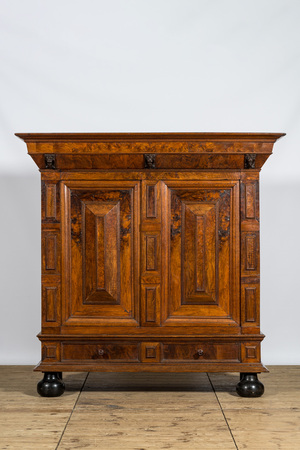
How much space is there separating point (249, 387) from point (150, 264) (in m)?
0.95

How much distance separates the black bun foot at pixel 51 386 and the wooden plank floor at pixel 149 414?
0.16 ft

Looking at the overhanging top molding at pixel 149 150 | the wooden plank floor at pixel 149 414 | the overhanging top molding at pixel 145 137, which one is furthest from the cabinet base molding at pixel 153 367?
the overhanging top molding at pixel 145 137

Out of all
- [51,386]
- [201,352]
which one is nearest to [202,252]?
[201,352]

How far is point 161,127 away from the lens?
195 inches

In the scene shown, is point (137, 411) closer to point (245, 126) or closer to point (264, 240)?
point (264, 240)

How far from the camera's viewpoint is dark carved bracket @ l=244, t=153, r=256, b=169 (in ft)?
12.4

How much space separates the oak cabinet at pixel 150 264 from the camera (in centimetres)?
382

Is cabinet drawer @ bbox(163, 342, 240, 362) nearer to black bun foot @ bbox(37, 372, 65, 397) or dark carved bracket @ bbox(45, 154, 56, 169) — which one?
black bun foot @ bbox(37, 372, 65, 397)

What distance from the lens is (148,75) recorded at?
4965 mm

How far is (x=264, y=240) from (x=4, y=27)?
263 cm

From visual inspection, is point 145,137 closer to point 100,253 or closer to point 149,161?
point 149,161

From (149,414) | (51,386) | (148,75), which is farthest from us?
(148,75)

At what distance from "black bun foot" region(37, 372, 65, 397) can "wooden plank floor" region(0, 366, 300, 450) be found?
5 centimetres

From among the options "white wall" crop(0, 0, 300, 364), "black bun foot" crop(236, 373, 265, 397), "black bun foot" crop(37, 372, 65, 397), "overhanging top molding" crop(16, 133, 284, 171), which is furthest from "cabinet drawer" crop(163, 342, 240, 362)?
"white wall" crop(0, 0, 300, 364)
